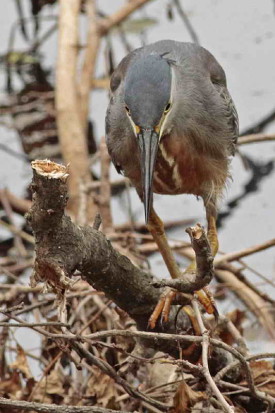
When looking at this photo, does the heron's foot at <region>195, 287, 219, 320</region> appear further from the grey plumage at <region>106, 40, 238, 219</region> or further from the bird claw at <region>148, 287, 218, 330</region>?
the grey plumage at <region>106, 40, 238, 219</region>

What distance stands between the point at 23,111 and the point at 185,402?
12.2ft

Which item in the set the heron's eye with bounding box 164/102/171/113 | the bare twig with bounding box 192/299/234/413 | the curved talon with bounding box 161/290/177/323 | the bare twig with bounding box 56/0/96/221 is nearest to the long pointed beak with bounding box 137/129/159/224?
the heron's eye with bounding box 164/102/171/113

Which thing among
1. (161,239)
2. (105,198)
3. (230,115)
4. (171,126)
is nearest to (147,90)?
(171,126)

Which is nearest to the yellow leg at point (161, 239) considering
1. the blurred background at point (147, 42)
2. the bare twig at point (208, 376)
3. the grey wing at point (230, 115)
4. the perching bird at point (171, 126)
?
the perching bird at point (171, 126)

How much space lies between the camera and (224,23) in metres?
6.77

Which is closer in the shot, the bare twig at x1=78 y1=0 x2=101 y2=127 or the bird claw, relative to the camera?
the bird claw

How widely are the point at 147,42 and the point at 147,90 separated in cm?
340

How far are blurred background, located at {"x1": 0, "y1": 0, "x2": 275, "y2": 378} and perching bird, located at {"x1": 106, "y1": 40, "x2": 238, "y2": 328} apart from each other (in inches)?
56.0

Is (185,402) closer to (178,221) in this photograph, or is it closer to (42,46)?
(178,221)

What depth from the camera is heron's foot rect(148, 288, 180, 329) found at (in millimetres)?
3123

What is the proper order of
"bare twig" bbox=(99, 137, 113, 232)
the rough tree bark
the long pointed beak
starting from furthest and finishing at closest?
"bare twig" bbox=(99, 137, 113, 232) → the long pointed beak → the rough tree bark

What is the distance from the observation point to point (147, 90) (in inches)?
123

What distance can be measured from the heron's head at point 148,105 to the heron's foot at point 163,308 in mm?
301

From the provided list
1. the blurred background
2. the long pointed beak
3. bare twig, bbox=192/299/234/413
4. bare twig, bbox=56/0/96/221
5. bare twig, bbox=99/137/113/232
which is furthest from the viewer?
the blurred background
